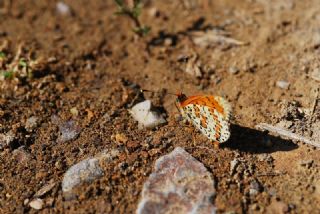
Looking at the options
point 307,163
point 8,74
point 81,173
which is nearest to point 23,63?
point 8,74

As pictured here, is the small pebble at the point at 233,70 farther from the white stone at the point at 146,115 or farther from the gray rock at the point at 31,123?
the gray rock at the point at 31,123

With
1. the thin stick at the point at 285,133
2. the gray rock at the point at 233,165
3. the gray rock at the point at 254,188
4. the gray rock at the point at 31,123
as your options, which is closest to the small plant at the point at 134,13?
the gray rock at the point at 31,123

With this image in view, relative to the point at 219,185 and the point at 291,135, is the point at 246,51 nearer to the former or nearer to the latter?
the point at 291,135

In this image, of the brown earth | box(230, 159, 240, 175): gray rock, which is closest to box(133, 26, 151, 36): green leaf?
the brown earth

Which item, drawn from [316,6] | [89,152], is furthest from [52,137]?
[316,6]

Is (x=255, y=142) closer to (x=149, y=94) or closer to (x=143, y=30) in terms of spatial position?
(x=149, y=94)
